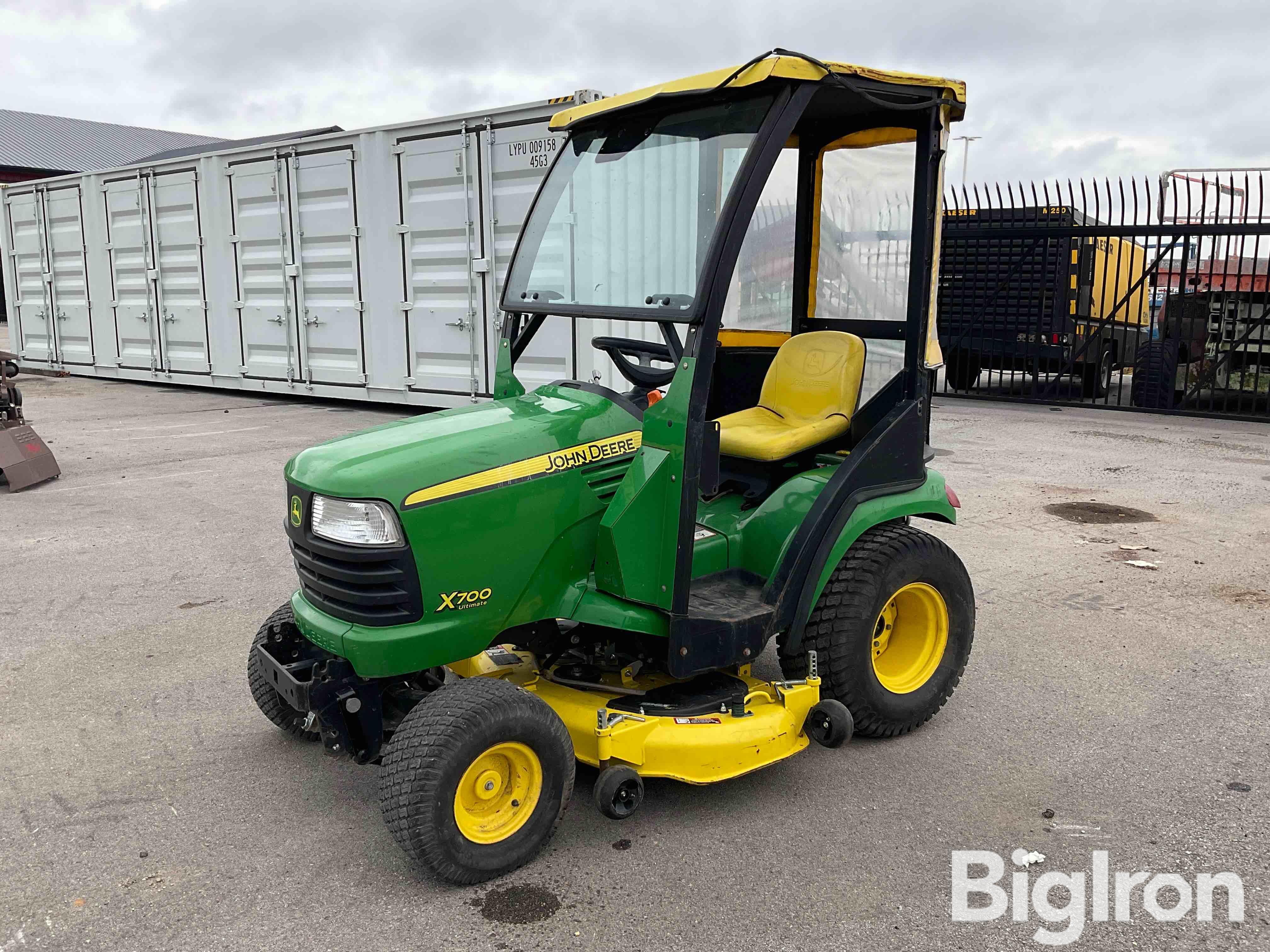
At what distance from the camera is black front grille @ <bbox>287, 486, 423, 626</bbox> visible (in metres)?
2.69

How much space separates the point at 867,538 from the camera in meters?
3.49

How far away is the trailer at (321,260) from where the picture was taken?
941cm

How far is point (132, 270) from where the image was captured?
1355cm

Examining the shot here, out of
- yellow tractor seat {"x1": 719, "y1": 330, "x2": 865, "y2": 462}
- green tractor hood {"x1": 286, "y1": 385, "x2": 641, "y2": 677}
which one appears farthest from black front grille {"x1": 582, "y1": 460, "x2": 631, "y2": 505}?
yellow tractor seat {"x1": 719, "y1": 330, "x2": 865, "y2": 462}

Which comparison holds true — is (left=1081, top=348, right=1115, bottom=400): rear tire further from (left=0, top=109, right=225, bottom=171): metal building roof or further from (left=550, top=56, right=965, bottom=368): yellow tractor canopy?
(left=0, top=109, right=225, bottom=171): metal building roof

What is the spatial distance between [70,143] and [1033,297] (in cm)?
3564

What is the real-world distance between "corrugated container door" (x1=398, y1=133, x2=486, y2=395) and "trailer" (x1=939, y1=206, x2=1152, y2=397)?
20.3 feet

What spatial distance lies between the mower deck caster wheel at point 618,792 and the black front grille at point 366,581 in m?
0.70

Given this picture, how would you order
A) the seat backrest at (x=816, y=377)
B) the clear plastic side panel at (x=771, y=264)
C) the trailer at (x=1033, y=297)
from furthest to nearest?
the trailer at (x=1033, y=297), the clear plastic side panel at (x=771, y=264), the seat backrest at (x=816, y=377)

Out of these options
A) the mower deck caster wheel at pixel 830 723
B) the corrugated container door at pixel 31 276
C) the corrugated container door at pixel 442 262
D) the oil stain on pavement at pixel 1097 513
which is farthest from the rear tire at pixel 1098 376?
the corrugated container door at pixel 31 276

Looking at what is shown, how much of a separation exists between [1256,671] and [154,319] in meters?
13.0

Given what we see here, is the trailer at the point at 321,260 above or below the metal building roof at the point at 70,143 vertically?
below

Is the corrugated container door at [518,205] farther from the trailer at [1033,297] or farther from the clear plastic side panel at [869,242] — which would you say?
the trailer at [1033,297]

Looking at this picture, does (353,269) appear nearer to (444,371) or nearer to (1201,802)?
(444,371)
